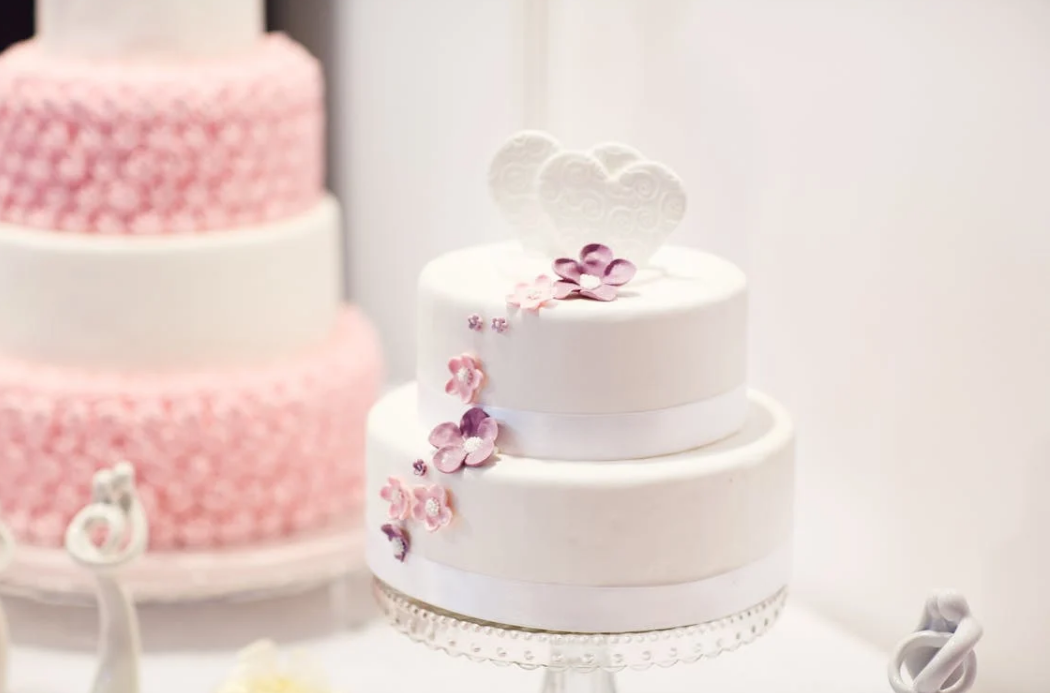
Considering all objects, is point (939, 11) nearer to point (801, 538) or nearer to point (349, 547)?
point (801, 538)

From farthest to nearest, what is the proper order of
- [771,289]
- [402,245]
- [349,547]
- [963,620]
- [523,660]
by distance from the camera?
[402,245] → [349,547] → [771,289] → [523,660] → [963,620]

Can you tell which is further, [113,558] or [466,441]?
[113,558]

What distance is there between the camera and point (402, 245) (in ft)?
7.86

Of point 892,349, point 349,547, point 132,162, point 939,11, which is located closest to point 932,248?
point 892,349

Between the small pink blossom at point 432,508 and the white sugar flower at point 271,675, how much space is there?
295 millimetres

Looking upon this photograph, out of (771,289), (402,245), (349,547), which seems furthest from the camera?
(402,245)

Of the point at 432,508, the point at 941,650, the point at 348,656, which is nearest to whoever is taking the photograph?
the point at 941,650

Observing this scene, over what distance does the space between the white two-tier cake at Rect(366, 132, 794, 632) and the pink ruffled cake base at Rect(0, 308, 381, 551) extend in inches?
18.9

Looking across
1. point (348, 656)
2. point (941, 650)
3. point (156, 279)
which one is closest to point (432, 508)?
point (941, 650)

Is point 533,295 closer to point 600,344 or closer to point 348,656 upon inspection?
point 600,344

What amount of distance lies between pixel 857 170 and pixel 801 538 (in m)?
0.42

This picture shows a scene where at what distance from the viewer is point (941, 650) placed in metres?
1.06

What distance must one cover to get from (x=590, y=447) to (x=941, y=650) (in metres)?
0.29

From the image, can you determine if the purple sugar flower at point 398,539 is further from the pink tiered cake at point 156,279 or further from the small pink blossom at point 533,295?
the pink tiered cake at point 156,279
